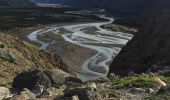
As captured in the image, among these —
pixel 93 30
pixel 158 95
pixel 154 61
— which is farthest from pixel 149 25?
pixel 93 30

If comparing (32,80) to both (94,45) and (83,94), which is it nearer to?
(83,94)

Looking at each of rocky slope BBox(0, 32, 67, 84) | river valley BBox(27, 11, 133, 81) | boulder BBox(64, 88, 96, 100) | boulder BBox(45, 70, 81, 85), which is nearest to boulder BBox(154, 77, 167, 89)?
boulder BBox(45, 70, 81, 85)

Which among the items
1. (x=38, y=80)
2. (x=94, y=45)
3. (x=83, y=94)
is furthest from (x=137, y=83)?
(x=94, y=45)

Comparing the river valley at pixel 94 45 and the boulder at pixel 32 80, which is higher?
the boulder at pixel 32 80

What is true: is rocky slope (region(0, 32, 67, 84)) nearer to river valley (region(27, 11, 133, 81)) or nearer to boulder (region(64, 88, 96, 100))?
river valley (region(27, 11, 133, 81))

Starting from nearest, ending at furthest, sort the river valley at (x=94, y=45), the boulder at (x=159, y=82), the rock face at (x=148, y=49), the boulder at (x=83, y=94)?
the boulder at (x=83, y=94) < the boulder at (x=159, y=82) < the rock face at (x=148, y=49) < the river valley at (x=94, y=45)

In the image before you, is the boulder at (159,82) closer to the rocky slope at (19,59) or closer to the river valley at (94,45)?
the rocky slope at (19,59)

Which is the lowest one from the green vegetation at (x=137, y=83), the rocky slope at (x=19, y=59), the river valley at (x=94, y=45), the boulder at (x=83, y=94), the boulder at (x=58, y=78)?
the river valley at (x=94, y=45)

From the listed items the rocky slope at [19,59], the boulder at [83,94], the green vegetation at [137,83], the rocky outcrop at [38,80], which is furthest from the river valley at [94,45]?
the boulder at [83,94]

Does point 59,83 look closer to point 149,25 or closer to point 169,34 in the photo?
point 169,34
